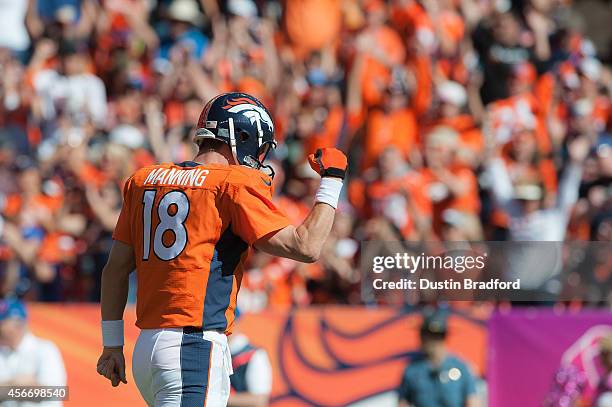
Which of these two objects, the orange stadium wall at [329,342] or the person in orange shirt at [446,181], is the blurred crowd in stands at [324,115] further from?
the orange stadium wall at [329,342]

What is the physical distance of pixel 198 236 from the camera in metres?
4.56

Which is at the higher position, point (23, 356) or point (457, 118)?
point (457, 118)

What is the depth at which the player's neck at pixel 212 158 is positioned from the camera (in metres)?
4.80

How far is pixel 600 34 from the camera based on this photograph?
1303 centimetres

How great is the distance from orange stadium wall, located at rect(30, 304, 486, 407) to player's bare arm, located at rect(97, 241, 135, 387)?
3294 mm

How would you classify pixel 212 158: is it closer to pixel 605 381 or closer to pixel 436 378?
pixel 436 378

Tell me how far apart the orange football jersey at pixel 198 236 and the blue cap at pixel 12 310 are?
3.39m

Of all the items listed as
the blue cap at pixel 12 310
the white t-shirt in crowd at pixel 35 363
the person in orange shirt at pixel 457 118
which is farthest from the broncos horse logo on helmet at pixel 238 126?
the person in orange shirt at pixel 457 118

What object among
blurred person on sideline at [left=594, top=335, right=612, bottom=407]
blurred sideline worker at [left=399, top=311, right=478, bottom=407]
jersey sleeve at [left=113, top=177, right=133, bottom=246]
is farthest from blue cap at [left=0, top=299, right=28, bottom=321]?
blurred person on sideline at [left=594, top=335, right=612, bottom=407]

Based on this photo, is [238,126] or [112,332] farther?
[112,332]

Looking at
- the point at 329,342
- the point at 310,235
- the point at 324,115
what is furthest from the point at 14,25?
the point at 310,235

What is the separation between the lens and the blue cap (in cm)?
779

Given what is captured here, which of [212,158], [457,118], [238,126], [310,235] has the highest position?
[457,118]

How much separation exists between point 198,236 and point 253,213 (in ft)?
0.81
